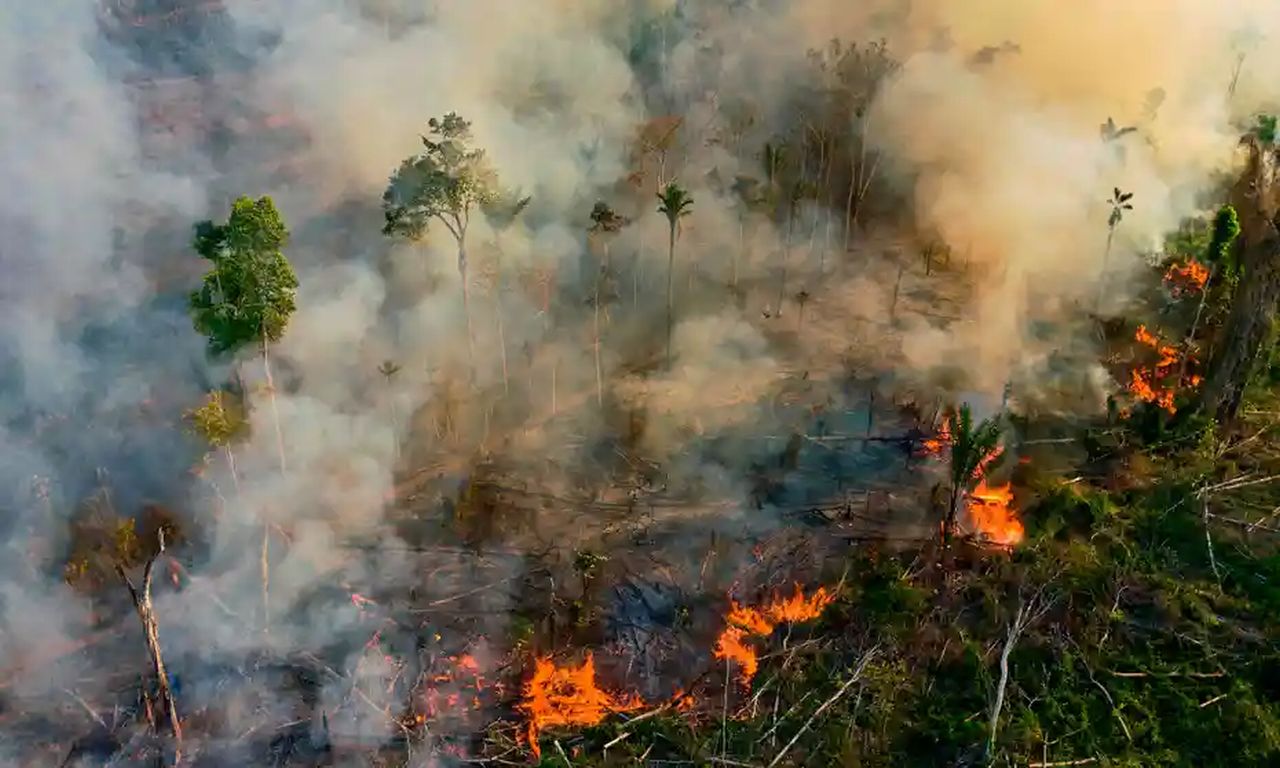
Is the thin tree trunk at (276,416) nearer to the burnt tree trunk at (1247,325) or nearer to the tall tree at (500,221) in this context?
the tall tree at (500,221)

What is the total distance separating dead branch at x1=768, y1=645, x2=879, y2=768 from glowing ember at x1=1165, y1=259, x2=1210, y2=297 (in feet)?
58.9

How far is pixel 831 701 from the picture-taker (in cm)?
2038

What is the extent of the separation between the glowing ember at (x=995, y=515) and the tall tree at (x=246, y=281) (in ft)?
50.4

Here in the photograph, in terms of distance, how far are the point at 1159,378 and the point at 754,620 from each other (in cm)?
1414

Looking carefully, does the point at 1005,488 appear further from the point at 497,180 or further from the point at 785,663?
the point at 497,180

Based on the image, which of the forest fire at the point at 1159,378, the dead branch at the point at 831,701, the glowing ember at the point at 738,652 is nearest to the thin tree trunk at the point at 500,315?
the glowing ember at the point at 738,652

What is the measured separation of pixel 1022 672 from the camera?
2098 cm

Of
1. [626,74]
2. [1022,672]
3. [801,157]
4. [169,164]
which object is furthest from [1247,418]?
[169,164]

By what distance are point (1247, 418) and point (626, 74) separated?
2242 centimetres

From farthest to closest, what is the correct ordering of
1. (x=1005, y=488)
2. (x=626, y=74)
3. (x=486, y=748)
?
(x=626, y=74)
(x=1005, y=488)
(x=486, y=748)

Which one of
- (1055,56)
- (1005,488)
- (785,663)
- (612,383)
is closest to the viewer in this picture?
(785,663)

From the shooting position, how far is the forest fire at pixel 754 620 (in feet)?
70.4

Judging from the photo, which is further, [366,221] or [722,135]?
[722,135]

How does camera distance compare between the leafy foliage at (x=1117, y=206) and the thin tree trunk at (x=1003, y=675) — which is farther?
the leafy foliage at (x=1117, y=206)
